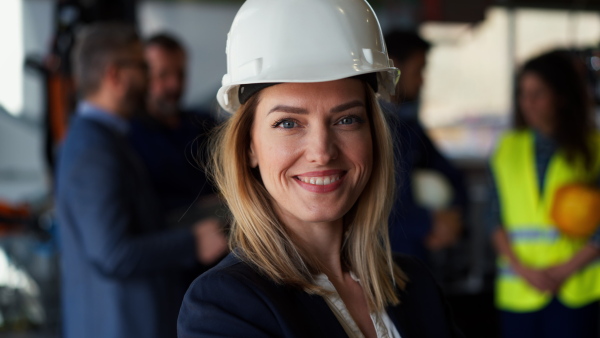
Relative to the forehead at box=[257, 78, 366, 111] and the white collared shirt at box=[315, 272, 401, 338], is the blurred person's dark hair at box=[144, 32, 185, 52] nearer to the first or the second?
the forehead at box=[257, 78, 366, 111]

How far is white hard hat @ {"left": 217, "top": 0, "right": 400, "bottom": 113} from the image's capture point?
4.25 feet

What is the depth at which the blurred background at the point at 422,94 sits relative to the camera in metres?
4.72

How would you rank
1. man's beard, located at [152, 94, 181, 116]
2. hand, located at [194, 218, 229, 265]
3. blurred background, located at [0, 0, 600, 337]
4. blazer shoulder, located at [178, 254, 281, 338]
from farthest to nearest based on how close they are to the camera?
blurred background, located at [0, 0, 600, 337] < man's beard, located at [152, 94, 181, 116] < hand, located at [194, 218, 229, 265] < blazer shoulder, located at [178, 254, 281, 338]

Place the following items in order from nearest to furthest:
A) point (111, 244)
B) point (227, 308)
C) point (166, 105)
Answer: point (227, 308) < point (111, 244) < point (166, 105)

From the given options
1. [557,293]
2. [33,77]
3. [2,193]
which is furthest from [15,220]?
[557,293]

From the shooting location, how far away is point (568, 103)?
10.0 ft

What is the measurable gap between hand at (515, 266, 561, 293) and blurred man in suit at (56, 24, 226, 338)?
1.41m

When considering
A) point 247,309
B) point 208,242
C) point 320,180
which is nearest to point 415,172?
point 208,242

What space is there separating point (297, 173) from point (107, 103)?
1.55 meters

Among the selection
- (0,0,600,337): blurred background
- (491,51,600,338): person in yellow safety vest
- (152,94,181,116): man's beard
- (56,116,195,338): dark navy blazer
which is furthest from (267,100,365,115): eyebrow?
(0,0,600,337): blurred background

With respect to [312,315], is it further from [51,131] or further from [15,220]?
[15,220]

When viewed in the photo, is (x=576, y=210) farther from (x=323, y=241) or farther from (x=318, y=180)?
(x=318, y=180)

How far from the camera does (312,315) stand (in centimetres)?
125

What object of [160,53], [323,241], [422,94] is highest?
[160,53]
